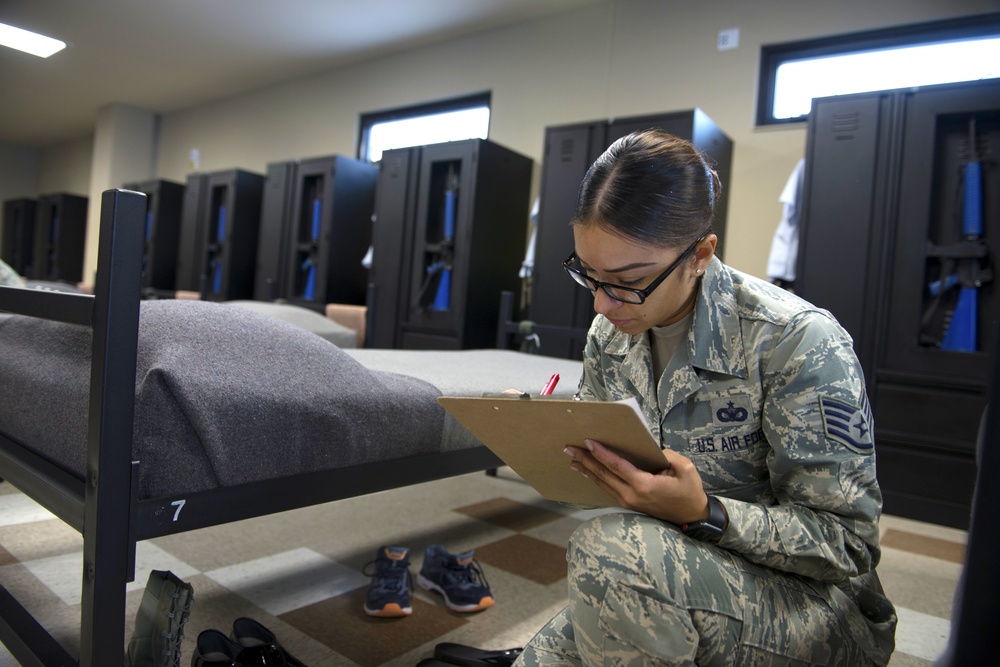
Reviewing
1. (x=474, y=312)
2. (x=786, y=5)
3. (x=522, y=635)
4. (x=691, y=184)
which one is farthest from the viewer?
(x=474, y=312)

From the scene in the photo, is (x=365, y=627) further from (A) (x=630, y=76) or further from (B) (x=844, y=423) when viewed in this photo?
(A) (x=630, y=76)

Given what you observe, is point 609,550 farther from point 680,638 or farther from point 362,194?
point 362,194

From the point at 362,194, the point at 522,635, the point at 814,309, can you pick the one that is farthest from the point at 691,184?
the point at 362,194

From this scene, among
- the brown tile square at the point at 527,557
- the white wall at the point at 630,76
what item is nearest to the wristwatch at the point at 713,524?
the brown tile square at the point at 527,557

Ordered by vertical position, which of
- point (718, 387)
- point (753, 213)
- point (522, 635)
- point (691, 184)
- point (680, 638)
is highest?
point (753, 213)

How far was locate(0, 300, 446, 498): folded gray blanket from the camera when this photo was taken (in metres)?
0.98

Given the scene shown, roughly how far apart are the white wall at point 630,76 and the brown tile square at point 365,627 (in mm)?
3033

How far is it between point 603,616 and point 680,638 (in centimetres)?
10

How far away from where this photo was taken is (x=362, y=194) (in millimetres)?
5426

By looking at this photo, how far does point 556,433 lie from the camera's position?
2.87ft

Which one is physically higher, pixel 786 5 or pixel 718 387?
pixel 786 5

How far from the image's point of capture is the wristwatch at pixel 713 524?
868 millimetres

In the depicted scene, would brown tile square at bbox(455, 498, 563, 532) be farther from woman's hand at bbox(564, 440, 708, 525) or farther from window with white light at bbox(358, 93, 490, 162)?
window with white light at bbox(358, 93, 490, 162)

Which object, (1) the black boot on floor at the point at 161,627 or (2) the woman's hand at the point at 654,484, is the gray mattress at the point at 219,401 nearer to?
(1) the black boot on floor at the point at 161,627
